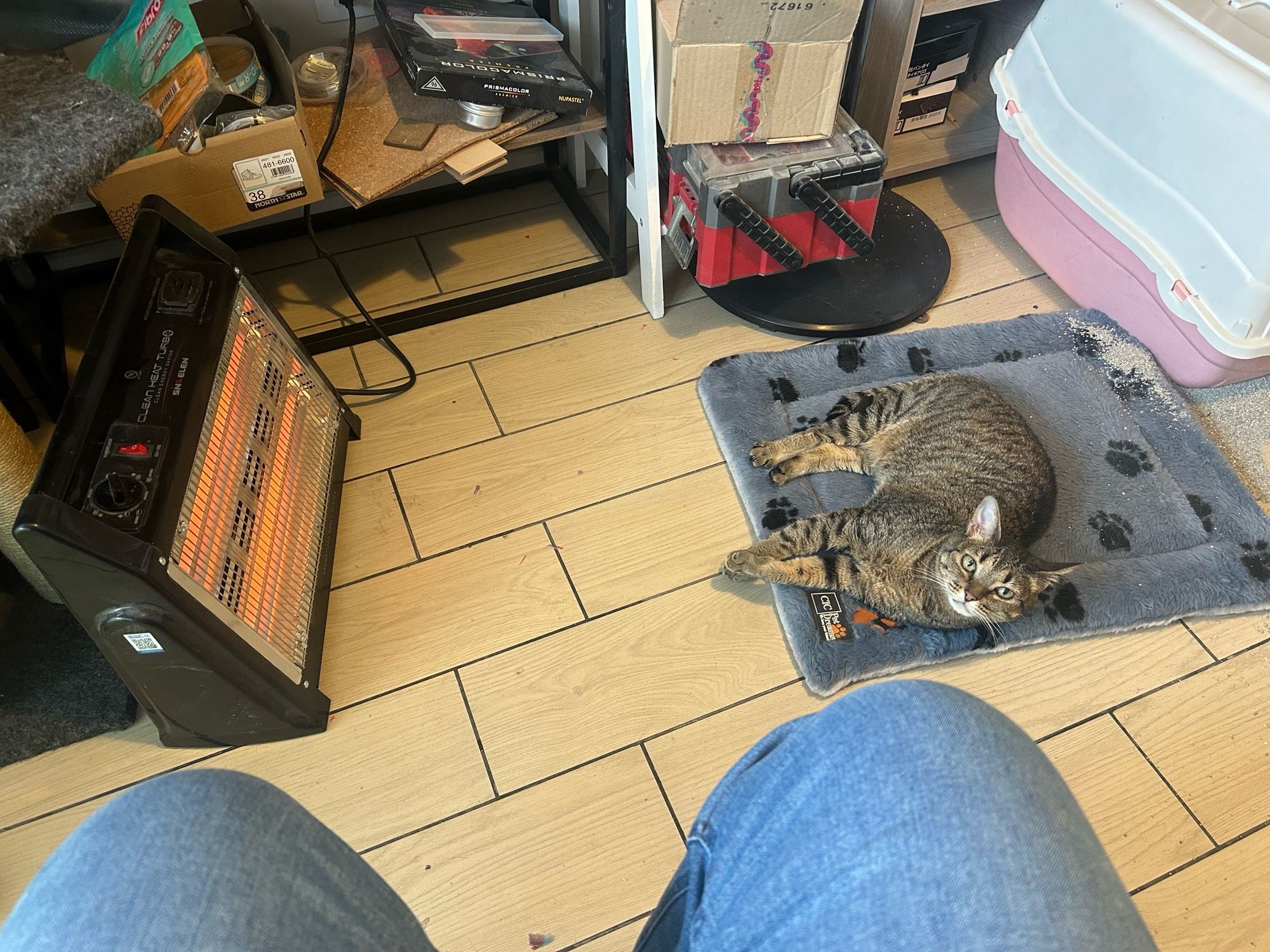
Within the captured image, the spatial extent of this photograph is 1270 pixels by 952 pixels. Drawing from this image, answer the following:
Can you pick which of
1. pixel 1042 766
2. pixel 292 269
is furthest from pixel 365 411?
pixel 1042 766

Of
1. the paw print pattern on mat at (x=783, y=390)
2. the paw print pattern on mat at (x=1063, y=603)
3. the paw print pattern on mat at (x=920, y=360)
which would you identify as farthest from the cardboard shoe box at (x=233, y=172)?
the paw print pattern on mat at (x=1063, y=603)

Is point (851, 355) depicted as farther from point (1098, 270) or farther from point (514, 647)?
point (514, 647)

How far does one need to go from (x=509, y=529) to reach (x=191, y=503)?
0.54m

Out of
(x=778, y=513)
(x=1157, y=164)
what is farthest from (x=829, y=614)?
(x=1157, y=164)

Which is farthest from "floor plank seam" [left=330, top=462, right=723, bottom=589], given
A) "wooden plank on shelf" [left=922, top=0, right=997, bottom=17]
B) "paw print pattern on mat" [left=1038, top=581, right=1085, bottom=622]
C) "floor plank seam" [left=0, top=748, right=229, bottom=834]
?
"wooden plank on shelf" [left=922, top=0, right=997, bottom=17]

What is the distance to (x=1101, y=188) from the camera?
1.57 m

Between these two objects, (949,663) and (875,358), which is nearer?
(949,663)

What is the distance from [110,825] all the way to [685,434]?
1.17 metres

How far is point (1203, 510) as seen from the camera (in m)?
1.47

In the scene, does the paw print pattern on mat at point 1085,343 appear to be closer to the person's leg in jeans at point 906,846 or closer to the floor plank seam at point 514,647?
the floor plank seam at point 514,647

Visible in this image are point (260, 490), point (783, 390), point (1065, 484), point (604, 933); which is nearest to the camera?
point (604, 933)

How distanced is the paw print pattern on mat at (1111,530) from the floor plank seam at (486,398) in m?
1.03

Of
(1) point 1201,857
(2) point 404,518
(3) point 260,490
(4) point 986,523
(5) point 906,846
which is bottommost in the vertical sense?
(1) point 1201,857

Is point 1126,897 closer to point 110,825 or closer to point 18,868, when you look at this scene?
point 110,825
